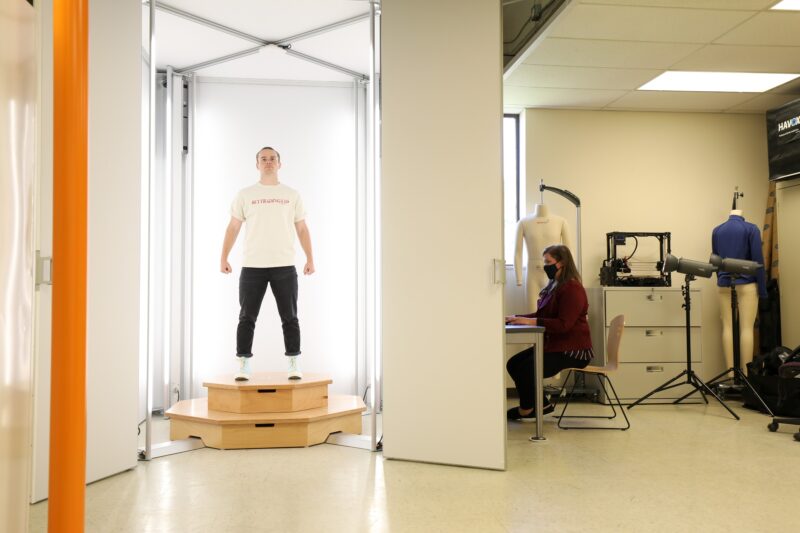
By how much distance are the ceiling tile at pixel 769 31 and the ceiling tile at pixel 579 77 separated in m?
0.82

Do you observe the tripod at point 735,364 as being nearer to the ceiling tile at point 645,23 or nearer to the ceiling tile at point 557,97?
the ceiling tile at point 557,97

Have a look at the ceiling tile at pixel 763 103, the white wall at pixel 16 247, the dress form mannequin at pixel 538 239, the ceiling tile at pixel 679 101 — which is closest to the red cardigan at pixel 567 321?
the dress form mannequin at pixel 538 239

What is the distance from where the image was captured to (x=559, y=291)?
16.8 feet

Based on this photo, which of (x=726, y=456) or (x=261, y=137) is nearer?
(x=726, y=456)

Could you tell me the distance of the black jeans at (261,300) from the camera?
5070 millimetres

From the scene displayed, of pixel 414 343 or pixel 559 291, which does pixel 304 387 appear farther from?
pixel 559 291

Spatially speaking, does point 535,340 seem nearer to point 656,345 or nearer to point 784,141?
point 656,345

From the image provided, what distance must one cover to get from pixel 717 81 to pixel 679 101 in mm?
597

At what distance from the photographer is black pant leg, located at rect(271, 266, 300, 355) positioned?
16.6 ft

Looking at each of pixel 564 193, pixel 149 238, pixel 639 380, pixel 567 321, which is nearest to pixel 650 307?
pixel 639 380

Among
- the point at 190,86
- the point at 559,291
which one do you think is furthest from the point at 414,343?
the point at 190,86

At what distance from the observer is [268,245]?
5203 mm

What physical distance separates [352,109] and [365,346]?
2185 mm

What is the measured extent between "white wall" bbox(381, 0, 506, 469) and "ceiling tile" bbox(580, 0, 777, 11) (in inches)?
44.5
